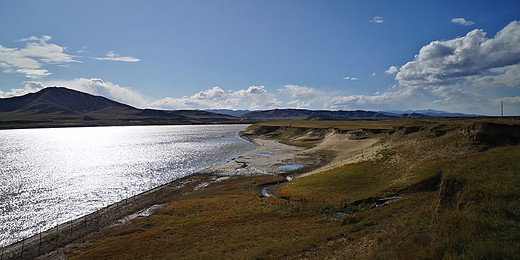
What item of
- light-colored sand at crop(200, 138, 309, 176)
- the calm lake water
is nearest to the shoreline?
light-colored sand at crop(200, 138, 309, 176)

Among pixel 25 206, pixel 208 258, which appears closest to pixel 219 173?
pixel 25 206

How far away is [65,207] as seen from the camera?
4688cm

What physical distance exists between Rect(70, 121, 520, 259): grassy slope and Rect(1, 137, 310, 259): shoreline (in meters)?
3.88

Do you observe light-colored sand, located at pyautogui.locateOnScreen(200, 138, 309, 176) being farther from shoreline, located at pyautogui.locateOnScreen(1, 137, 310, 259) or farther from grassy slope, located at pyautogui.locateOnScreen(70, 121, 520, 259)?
grassy slope, located at pyautogui.locateOnScreen(70, 121, 520, 259)

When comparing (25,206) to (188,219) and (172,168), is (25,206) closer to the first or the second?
(188,219)

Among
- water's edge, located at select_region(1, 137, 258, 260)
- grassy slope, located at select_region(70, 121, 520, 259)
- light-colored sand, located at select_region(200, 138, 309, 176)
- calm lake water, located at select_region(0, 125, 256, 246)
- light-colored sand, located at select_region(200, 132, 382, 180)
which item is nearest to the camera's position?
grassy slope, located at select_region(70, 121, 520, 259)

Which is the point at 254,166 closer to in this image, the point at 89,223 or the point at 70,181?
the point at 70,181

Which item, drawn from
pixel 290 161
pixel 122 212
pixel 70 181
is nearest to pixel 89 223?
pixel 122 212

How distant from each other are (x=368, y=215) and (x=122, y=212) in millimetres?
38313

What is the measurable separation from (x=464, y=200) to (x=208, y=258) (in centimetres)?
2001

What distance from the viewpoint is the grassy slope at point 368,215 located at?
48.9ft

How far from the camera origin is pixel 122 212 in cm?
4419

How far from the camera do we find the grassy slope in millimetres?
14891

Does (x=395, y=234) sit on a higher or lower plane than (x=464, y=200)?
lower
